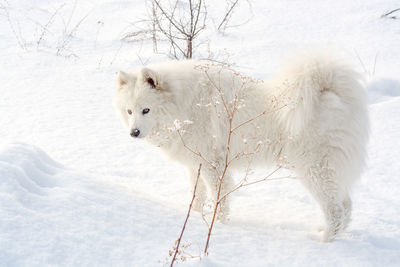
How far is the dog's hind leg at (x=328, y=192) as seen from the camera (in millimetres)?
3193

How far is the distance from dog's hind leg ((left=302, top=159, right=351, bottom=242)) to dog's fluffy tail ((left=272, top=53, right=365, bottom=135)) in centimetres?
38

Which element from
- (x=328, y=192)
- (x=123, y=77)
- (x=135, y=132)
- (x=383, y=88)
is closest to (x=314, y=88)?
(x=328, y=192)

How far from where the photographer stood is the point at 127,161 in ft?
17.2

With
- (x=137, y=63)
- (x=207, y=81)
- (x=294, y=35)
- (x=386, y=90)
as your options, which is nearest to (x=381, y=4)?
(x=294, y=35)

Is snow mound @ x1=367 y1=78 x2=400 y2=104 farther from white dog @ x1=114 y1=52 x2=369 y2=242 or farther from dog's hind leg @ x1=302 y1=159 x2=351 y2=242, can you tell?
dog's hind leg @ x1=302 y1=159 x2=351 y2=242

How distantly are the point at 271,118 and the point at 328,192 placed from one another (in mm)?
821

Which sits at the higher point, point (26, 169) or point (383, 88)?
point (383, 88)

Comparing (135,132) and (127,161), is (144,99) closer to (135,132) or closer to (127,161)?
(135,132)

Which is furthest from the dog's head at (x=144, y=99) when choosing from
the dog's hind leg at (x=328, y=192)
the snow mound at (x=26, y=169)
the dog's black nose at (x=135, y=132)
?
the dog's hind leg at (x=328, y=192)

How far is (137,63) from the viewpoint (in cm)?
829

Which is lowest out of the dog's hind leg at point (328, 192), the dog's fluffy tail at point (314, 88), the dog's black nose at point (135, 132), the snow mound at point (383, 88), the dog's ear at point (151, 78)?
the dog's hind leg at point (328, 192)

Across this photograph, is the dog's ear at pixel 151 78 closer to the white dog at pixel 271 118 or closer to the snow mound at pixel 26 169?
the white dog at pixel 271 118

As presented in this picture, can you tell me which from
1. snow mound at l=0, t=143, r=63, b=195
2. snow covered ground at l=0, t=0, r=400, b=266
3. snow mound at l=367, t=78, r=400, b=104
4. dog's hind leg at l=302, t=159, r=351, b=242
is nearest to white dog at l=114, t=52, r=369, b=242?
dog's hind leg at l=302, t=159, r=351, b=242

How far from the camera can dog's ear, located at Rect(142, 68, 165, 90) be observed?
3451 millimetres
